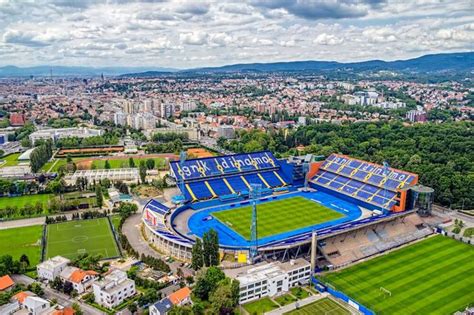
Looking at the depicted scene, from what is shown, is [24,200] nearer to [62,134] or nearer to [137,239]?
[137,239]

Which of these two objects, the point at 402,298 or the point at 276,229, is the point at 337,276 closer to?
the point at 402,298

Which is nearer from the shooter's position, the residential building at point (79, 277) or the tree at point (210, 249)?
the residential building at point (79, 277)

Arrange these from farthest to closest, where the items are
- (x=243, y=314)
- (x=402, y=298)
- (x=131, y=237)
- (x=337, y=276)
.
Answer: (x=131, y=237) < (x=337, y=276) < (x=402, y=298) < (x=243, y=314)

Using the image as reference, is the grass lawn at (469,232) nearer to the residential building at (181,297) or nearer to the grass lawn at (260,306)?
the grass lawn at (260,306)

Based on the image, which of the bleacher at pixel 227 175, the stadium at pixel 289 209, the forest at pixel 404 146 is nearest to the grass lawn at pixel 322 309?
the stadium at pixel 289 209

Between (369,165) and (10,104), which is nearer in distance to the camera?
(369,165)

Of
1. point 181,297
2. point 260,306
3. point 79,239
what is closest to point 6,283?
point 79,239

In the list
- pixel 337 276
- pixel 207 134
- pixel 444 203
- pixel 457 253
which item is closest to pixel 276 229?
pixel 337 276

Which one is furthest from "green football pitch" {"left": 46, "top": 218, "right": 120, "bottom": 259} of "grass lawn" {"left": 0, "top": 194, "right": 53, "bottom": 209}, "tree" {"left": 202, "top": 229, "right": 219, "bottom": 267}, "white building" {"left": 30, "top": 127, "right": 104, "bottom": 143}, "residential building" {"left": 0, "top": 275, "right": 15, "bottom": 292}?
"white building" {"left": 30, "top": 127, "right": 104, "bottom": 143}
